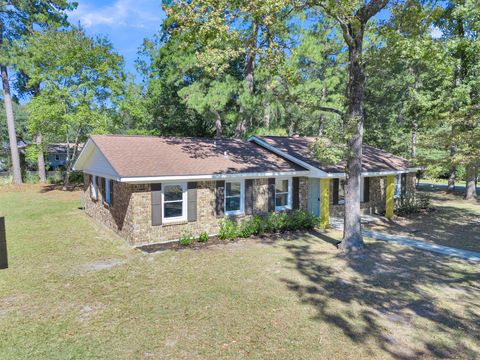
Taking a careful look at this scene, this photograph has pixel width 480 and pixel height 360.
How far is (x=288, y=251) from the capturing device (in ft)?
38.2

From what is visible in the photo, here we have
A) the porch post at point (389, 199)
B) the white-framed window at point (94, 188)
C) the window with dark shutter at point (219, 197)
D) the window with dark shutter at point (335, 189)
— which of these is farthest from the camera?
the porch post at point (389, 199)

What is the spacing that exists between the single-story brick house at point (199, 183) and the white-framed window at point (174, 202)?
0.04 meters

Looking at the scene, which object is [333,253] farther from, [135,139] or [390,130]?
[390,130]

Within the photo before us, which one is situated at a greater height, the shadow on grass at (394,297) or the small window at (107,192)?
the small window at (107,192)

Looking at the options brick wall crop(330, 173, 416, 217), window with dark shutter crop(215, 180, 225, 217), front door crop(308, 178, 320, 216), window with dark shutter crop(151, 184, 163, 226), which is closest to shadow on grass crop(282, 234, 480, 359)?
window with dark shutter crop(215, 180, 225, 217)

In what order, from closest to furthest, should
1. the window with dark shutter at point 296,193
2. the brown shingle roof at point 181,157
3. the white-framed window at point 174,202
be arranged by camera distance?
the brown shingle roof at point 181,157, the white-framed window at point 174,202, the window with dark shutter at point 296,193

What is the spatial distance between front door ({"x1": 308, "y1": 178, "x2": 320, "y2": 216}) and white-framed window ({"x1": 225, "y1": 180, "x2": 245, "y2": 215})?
4168 mm

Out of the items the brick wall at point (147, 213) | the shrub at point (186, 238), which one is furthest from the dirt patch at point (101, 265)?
the shrub at point (186, 238)

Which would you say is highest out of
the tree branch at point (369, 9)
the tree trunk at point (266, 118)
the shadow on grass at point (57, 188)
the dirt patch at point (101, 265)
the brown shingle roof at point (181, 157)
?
the tree branch at point (369, 9)

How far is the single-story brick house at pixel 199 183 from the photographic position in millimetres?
12039

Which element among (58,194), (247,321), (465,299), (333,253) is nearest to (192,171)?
(333,253)

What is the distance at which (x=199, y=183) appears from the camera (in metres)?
12.9

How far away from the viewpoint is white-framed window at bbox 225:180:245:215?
14113 millimetres

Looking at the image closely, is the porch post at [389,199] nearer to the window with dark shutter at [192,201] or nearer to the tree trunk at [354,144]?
the tree trunk at [354,144]
